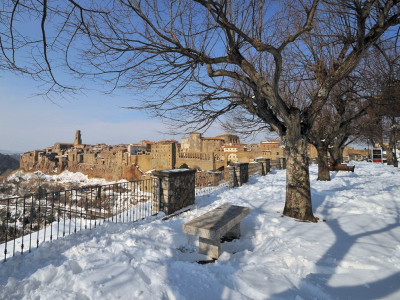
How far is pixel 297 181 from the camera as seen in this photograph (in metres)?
5.38

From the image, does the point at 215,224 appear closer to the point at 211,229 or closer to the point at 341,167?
the point at 211,229

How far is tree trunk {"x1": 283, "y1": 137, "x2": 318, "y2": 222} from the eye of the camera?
5250 mm

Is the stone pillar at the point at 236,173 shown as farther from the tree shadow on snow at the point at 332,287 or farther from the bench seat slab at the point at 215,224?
the tree shadow on snow at the point at 332,287

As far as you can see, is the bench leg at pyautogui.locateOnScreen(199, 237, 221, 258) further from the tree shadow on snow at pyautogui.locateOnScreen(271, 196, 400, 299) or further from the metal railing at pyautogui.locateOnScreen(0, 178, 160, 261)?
the metal railing at pyautogui.locateOnScreen(0, 178, 160, 261)

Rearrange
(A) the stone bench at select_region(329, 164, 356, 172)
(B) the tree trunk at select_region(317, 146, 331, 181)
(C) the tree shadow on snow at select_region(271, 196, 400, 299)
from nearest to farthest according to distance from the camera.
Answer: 1. (C) the tree shadow on snow at select_region(271, 196, 400, 299)
2. (B) the tree trunk at select_region(317, 146, 331, 181)
3. (A) the stone bench at select_region(329, 164, 356, 172)

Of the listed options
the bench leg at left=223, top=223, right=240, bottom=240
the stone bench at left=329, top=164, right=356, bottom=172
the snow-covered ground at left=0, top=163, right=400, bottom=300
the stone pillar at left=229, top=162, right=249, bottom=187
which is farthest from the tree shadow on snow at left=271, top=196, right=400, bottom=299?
the stone bench at left=329, top=164, right=356, bottom=172

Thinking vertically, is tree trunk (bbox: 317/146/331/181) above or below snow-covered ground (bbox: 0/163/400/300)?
above

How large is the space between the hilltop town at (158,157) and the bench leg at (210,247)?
122 feet

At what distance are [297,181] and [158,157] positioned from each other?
48.7 metres

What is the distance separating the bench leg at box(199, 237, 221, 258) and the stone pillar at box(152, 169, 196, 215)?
2920 mm

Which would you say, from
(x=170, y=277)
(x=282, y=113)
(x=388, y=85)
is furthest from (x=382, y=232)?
(x=388, y=85)

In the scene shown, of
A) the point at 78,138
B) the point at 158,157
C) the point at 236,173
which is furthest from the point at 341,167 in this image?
the point at 78,138

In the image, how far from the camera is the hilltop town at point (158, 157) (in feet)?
155

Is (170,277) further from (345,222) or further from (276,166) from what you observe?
(276,166)
